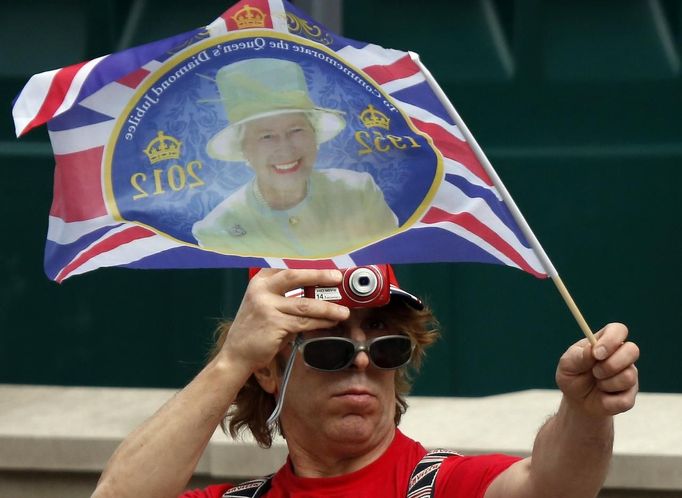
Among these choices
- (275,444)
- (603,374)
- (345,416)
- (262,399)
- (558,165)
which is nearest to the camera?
(603,374)

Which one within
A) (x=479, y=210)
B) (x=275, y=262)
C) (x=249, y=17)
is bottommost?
(x=275, y=262)

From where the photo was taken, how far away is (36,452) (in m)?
4.44

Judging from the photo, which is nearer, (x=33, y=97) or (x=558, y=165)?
(x=33, y=97)

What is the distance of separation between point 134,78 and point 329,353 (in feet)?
2.24

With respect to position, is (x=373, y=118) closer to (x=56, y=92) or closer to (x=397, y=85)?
(x=397, y=85)

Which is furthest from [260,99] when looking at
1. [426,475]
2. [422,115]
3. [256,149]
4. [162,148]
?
[426,475]

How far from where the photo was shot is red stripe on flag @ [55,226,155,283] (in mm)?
3023

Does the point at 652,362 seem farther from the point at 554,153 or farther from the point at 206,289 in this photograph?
the point at 206,289

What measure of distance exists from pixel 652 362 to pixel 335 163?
2.98 metres

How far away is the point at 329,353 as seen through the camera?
325 centimetres

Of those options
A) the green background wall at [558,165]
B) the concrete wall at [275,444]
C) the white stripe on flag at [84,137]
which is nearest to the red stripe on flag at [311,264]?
the white stripe on flag at [84,137]

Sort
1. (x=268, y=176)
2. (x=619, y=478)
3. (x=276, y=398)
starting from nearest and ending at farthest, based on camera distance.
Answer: (x=268, y=176)
(x=276, y=398)
(x=619, y=478)


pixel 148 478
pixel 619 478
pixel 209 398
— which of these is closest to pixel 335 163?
pixel 209 398

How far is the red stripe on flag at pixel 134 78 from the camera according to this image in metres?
3.06
